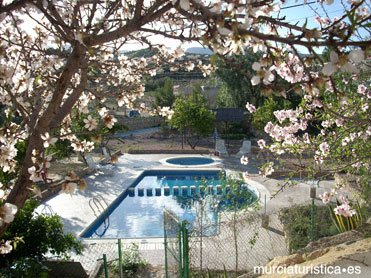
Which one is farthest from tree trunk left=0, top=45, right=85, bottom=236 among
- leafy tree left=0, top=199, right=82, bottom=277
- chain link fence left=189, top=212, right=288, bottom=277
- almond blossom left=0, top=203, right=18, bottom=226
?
chain link fence left=189, top=212, right=288, bottom=277

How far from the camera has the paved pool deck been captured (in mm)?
6094

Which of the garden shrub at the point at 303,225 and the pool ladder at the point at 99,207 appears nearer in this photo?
the garden shrub at the point at 303,225

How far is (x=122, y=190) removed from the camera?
421 inches

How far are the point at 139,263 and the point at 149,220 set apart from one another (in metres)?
3.34

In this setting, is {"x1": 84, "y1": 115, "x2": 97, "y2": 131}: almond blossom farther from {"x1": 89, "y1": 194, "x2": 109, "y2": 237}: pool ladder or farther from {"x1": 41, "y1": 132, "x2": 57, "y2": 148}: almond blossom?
{"x1": 89, "y1": 194, "x2": 109, "y2": 237}: pool ladder

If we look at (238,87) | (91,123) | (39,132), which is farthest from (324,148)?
(238,87)

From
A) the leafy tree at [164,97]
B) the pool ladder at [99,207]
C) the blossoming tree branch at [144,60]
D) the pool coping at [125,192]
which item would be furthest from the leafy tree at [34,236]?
the leafy tree at [164,97]

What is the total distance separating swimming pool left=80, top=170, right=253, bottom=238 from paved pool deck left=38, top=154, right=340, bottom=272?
31 centimetres

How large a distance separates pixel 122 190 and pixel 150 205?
3.99 ft

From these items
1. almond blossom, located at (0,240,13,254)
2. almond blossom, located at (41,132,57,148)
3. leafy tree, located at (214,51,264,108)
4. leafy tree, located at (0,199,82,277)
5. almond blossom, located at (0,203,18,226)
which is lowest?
leafy tree, located at (0,199,82,277)

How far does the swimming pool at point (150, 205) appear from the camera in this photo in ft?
26.0

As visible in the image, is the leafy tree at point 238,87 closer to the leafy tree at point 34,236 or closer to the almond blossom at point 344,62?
the leafy tree at point 34,236

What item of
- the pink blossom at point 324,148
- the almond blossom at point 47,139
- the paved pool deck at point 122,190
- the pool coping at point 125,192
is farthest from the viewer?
the pool coping at point 125,192

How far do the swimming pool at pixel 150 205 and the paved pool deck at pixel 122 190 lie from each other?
0.31 m
